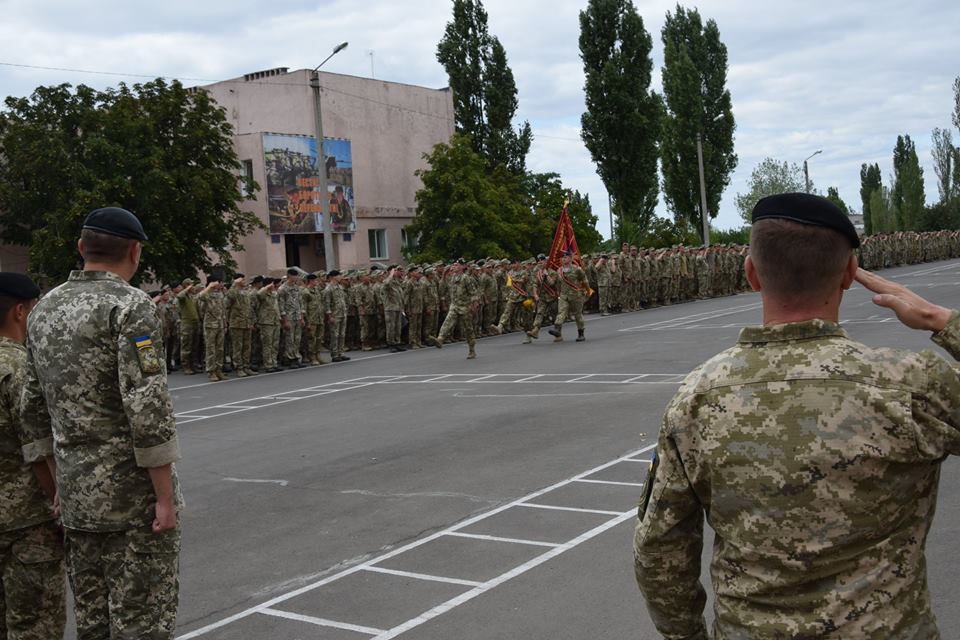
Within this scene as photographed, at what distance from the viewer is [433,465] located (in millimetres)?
9383

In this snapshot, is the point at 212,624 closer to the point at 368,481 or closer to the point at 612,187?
the point at 368,481

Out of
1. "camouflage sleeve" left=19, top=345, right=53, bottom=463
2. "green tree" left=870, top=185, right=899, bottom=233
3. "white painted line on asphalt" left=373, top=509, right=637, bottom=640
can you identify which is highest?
"green tree" left=870, top=185, right=899, bottom=233

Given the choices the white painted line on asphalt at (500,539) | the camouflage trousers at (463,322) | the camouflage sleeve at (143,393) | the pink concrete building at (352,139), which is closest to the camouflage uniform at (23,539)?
the camouflage sleeve at (143,393)

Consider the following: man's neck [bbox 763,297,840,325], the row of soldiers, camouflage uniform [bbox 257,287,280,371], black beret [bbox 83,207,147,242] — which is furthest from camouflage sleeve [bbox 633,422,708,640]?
the row of soldiers

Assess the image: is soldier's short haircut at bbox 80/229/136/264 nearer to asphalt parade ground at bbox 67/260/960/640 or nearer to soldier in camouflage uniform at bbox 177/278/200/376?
asphalt parade ground at bbox 67/260/960/640

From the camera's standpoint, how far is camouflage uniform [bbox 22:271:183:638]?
12.6 feet

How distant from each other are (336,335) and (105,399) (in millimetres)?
18651

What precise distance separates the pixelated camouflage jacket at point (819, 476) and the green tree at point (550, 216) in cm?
4404

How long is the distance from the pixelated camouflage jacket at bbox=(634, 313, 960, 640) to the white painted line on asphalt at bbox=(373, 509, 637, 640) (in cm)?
317

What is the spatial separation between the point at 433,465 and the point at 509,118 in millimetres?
44439

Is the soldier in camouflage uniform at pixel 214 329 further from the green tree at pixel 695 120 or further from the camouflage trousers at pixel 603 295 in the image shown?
the green tree at pixel 695 120

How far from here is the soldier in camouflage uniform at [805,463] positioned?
2.26 metres

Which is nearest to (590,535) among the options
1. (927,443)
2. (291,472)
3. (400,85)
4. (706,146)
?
(291,472)

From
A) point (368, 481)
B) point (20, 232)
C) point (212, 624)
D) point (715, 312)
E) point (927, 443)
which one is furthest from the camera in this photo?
point (20, 232)
